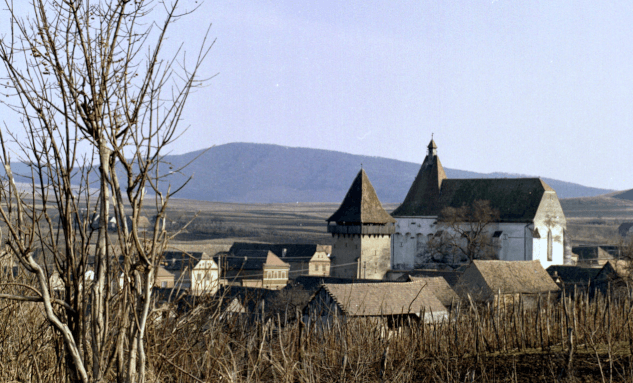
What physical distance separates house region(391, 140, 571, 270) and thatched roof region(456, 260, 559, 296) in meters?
16.0

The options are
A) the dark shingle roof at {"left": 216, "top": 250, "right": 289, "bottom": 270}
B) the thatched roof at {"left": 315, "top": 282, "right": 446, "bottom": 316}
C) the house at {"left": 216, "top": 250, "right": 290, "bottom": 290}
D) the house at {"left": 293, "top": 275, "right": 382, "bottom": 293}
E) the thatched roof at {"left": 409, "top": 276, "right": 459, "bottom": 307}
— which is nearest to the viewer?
the thatched roof at {"left": 315, "top": 282, "right": 446, "bottom": 316}

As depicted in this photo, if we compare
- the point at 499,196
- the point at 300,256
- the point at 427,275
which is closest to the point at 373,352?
the point at 427,275

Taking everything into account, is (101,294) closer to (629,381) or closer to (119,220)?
(119,220)

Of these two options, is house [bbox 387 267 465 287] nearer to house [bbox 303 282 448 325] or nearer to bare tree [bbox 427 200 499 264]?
bare tree [bbox 427 200 499 264]

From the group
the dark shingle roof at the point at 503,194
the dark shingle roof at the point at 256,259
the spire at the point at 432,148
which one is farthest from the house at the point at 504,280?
the dark shingle roof at the point at 256,259

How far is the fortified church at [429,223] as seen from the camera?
52.9m

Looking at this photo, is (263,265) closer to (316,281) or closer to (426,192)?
(426,192)

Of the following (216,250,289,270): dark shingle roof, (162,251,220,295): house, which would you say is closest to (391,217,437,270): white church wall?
(216,250,289,270): dark shingle roof

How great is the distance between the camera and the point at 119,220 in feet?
14.3

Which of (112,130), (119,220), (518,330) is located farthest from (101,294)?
(518,330)

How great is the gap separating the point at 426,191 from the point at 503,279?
26.7 meters

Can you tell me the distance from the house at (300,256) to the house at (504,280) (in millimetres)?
39956

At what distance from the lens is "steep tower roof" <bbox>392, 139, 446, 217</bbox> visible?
204 feet

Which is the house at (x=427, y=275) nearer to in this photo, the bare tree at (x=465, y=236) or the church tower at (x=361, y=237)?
the church tower at (x=361, y=237)
